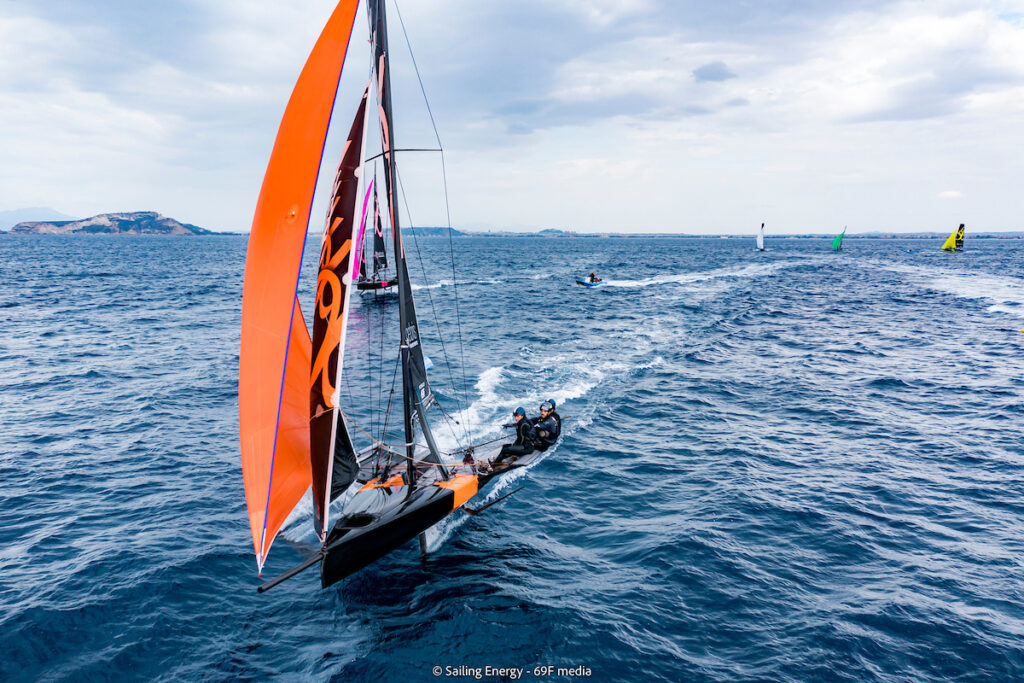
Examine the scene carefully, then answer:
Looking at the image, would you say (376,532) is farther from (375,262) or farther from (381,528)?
(375,262)

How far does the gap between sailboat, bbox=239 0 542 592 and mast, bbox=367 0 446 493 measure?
32 mm

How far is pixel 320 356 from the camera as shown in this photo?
435 inches

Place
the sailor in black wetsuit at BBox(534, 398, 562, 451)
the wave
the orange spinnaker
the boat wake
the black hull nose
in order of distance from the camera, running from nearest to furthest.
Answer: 1. the orange spinnaker
2. the black hull nose
3. the sailor in black wetsuit at BBox(534, 398, 562, 451)
4. the wave
5. the boat wake

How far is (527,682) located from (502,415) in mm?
12973

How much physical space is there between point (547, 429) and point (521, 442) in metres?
0.86

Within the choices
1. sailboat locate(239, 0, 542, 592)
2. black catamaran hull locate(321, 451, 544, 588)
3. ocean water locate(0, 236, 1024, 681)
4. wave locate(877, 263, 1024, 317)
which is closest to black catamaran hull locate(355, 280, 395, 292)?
ocean water locate(0, 236, 1024, 681)

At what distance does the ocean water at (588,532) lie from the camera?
10883 mm

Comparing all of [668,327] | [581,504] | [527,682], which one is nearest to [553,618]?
[527,682]

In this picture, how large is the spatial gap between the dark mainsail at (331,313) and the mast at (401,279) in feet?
4.63

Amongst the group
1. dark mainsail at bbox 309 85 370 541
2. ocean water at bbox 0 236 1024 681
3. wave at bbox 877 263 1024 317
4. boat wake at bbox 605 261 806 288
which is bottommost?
ocean water at bbox 0 236 1024 681

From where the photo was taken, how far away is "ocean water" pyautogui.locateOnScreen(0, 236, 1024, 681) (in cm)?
1088

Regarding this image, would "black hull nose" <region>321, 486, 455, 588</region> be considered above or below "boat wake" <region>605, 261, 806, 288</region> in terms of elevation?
below

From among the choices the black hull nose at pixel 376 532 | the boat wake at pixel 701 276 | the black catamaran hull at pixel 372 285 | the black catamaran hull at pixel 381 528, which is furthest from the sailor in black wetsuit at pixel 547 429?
the boat wake at pixel 701 276

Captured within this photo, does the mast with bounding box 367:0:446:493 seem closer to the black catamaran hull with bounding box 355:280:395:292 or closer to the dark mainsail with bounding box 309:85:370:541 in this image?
the dark mainsail with bounding box 309:85:370:541
